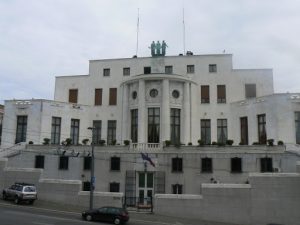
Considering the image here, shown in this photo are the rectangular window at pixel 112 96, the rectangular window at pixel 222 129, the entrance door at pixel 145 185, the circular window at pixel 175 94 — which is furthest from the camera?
the rectangular window at pixel 112 96

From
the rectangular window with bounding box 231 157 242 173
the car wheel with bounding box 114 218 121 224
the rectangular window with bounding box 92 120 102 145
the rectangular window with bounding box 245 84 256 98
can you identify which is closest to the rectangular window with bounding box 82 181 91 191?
the rectangular window with bounding box 92 120 102 145

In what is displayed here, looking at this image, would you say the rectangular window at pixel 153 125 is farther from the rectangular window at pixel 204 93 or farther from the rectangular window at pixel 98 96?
the rectangular window at pixel 98 96

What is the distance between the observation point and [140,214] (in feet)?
131

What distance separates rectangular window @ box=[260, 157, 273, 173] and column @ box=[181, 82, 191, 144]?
36.5 ft

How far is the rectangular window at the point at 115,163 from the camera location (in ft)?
156

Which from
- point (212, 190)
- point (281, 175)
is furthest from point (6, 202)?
point (281, 175)

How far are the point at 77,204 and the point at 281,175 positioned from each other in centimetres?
1998

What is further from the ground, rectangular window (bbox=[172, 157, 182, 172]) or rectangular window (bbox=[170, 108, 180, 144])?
rectangular window (bbox=[170, 108, 180, 144])

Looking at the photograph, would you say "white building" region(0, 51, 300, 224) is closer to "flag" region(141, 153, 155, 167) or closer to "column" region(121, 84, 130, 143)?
"column" region(121, 84, 130, 143)

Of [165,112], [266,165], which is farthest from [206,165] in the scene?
[165,112]

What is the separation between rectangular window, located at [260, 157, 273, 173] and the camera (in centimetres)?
4450

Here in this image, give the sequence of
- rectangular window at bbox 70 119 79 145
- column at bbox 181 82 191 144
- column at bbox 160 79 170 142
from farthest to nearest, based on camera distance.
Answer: rectangular window at bbox 70 119 79 145 → column at bbox 181 82 191 144 → column at bbox 160 79 170 142

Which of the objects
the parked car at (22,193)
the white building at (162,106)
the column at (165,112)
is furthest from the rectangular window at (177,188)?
the parked car at (22,193)

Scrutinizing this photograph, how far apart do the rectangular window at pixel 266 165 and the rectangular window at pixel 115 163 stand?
1541cm
